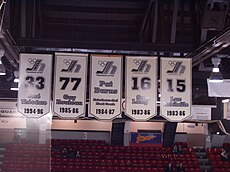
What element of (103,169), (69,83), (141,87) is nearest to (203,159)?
(103,169)

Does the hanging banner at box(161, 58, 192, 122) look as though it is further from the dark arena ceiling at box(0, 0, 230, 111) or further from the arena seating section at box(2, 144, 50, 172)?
the arena seating section at box(2, 144, 50, 172)

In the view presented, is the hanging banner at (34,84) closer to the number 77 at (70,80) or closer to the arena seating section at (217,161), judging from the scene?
the number 77 at (70,80)

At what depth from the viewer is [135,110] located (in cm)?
955

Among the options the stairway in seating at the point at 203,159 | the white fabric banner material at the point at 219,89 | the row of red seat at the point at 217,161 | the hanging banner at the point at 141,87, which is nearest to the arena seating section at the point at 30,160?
the white fabric banner material at the point at 219,89

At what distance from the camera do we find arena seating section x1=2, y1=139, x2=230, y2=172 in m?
25.3

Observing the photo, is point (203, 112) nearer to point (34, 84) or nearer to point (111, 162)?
point (111, 162)

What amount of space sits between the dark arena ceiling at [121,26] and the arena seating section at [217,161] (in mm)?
14624

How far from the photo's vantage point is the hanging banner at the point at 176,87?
960 centimetres

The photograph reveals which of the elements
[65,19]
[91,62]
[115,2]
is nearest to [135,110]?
[91,62]

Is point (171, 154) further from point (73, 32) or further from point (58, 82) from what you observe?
point (58, 82)

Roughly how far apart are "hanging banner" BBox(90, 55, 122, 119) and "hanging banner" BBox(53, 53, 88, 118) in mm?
205

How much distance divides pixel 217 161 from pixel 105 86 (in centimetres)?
2061

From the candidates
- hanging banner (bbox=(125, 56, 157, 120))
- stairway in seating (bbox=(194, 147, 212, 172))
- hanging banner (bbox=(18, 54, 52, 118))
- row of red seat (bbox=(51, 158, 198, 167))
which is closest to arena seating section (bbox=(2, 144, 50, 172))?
row of red seat (bbox=(51, 158, 198, 167))

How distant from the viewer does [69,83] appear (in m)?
9.45
